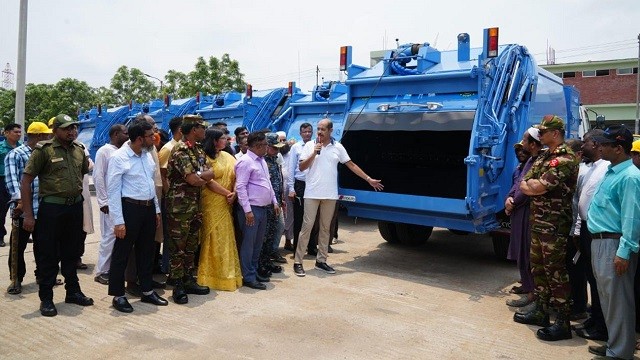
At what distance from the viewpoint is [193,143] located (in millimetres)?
4793

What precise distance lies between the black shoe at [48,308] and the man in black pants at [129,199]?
0.46 m

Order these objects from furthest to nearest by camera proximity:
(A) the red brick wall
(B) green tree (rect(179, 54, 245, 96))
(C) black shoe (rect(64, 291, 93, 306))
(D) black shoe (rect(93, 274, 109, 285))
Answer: (A) the red brick wall < (B) green tree (rect(179, 54, 245, 96)) < (D) black shoe (rect(93, 274, 109, 285)) < (C) black shoe (rect(64, 291, 93, 306))

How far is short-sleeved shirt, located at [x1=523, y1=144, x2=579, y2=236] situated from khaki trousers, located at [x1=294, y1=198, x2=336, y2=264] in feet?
7.83

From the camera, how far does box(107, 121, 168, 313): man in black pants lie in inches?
168

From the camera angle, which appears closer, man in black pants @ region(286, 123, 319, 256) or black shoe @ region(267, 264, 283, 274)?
black shoe @ region(267, 264, 283, 274)

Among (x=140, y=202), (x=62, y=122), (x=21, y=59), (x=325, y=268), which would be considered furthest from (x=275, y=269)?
(x=21, y=59)

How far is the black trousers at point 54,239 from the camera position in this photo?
422cm

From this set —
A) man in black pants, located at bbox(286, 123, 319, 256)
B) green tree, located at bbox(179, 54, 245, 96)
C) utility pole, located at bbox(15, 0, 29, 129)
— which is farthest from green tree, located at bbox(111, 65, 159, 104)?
man in black pants, located at bbox(286, 123, 319, 256)

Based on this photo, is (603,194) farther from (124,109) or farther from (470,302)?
(124,109)

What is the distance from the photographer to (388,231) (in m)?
7.32

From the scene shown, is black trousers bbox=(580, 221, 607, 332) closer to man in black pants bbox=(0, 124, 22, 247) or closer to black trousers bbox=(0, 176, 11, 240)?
man in black pants bbox=(0, 124, 22, 247)

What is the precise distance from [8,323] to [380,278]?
3574mm

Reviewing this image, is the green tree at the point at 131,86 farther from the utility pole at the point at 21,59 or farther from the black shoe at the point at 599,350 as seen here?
the black shoe at the point at 599,350

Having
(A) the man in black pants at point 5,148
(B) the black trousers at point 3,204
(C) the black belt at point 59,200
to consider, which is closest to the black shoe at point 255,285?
(C) the black belt at point 59,200
